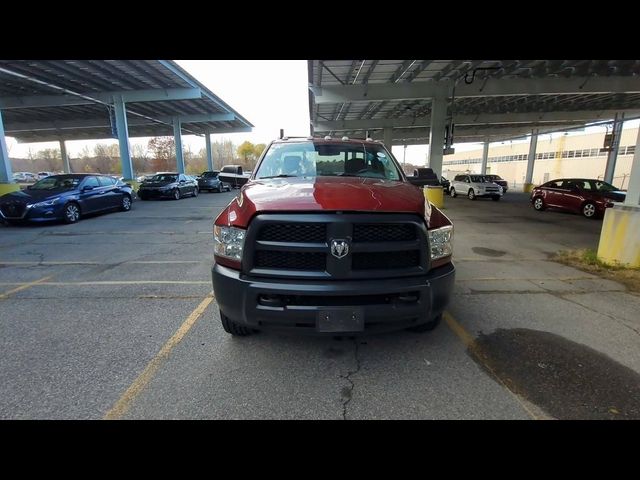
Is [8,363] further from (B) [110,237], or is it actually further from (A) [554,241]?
(A) [554,241]

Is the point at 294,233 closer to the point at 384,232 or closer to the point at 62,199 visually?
the point at 384,232

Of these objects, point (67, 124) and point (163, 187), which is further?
point (67, 124)

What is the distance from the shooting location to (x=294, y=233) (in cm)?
250

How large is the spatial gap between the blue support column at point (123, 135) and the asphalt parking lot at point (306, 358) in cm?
1783

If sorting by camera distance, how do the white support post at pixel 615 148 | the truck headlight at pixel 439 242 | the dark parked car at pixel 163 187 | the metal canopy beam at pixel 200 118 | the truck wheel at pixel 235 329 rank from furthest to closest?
the metal canopy beam at pixel 200 118, the white support post at pixel 615 148, the dark parked car at pixel 163 187, the truck wheel at pixel 235 329, the truck headlight at pixel 439 242

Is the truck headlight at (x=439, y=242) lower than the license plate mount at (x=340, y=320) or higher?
higher

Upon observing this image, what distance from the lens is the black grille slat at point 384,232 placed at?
8.23 ft

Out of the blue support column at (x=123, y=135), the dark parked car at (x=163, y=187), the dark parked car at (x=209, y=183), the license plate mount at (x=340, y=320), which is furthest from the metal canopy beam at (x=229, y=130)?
the license plate mount at (x=340, y=320)

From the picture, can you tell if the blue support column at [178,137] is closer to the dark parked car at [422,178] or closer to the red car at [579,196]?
the red car at [579,196]

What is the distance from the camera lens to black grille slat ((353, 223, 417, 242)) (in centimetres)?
251

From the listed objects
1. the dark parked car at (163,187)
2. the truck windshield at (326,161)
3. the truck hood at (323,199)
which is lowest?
the dark parked car at (163,187)

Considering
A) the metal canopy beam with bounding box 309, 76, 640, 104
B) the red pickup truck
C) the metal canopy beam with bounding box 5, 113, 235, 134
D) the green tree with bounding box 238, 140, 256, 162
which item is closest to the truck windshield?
the red pickup truck

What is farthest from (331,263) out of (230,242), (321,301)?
(230,242)

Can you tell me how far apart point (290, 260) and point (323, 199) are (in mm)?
547
